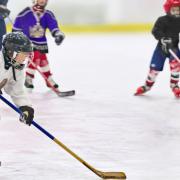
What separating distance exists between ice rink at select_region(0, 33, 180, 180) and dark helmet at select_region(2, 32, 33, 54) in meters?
0.49

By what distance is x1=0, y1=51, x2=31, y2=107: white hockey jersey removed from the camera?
272cm

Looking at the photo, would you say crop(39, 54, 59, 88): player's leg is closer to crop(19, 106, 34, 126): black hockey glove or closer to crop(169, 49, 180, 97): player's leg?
crop(169, 49, 180, 97): player's leg

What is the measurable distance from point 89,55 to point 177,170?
179 inches

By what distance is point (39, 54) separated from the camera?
185 inches

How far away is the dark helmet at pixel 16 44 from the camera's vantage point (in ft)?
8.81

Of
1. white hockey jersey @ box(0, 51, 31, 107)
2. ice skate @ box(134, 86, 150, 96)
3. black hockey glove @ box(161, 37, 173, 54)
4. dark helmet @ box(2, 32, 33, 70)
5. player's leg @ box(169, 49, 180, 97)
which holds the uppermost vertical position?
dark helmet @ box(2, 32, 33, 70)

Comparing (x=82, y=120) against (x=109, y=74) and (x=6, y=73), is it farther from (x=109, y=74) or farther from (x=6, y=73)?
(x=109, y=74)

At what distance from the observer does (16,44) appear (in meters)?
2.69

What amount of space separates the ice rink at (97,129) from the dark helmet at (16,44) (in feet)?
1.61

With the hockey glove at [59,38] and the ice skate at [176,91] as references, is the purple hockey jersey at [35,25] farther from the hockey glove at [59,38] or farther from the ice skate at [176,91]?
the ice skate at [176,91]

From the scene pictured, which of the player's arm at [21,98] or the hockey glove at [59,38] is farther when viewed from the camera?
the hockey glove at [59,38]

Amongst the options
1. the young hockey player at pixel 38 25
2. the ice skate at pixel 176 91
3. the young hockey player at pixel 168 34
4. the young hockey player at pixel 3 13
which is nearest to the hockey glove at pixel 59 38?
the young hockey player at pixel 38 25

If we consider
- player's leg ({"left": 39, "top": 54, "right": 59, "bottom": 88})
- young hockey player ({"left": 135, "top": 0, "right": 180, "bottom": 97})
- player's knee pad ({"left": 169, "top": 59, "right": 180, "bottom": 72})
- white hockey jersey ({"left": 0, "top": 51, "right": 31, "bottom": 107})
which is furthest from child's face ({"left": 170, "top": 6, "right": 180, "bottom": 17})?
white hockey jersey ({"left": 0, "top": 51, "right": 31, "bottom": 107})

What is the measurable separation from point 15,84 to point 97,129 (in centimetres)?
100
